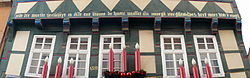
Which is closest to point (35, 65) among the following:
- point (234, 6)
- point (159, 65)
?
point (159, 65)

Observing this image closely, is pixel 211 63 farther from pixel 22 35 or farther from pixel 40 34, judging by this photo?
pixel 22 35

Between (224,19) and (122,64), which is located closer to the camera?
(122,64)

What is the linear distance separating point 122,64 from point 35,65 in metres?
3.28

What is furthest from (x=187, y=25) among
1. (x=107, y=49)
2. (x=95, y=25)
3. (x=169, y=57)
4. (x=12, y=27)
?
(x=12, y=27)

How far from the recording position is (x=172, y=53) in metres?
9.12

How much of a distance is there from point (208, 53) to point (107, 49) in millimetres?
3832

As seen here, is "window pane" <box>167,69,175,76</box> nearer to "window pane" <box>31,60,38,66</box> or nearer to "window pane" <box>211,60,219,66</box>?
"window pane" <box>211,60,219,66</box>

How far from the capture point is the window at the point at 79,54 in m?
8.80

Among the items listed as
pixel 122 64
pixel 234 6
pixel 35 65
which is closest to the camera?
pixel 122 64

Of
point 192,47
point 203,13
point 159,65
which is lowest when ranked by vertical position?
point 159,65

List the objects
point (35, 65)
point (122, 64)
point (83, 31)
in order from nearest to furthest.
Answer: point (122, 64)
point (35, 65)
point (83, 31)

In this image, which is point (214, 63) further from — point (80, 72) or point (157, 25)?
point (80, 72)

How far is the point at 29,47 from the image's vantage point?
926cm

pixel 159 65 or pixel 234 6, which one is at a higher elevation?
pixel 234 6
